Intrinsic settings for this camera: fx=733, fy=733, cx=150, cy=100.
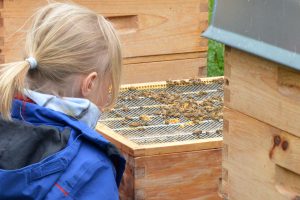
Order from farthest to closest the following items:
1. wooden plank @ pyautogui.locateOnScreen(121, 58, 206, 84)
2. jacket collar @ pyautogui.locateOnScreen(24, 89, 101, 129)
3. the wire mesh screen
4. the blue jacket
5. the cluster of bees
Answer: wooden plank @ pyautogui.locateOnScreen(121, 58, 206, 84) → the cluster of bees → the wire mesh screen → jacket collar @ pyautogui.locateOnScreen(24, 89, 101, 129) → the blue jacket

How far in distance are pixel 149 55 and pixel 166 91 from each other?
433mm

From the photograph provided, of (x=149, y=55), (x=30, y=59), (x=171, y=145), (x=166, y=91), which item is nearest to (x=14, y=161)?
(x=30, y=59)

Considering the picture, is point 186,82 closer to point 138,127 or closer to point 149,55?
point 149,55

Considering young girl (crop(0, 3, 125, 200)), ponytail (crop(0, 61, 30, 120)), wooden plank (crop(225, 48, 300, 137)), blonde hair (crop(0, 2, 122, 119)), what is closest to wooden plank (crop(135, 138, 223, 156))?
wooden plank (crop(225, 48, 300, 137))

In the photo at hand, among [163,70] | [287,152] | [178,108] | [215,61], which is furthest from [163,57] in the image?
[287,152]

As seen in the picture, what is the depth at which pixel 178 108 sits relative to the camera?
9.34 ft

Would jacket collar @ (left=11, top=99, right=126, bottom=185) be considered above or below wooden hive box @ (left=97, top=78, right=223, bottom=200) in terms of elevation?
above

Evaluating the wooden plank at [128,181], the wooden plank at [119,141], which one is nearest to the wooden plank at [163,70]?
the wooden plank at [119,141]

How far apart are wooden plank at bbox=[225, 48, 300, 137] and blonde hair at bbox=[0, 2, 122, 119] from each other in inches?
15.0

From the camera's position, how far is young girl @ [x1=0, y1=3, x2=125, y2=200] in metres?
1.67

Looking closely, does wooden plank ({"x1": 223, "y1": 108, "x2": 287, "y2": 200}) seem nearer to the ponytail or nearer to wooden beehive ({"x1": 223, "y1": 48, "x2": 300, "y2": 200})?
wooden beehive ({"x1": 223, "y1": 48, "x2": 300, "y2": 200})

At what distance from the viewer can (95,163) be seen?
67.2 inches

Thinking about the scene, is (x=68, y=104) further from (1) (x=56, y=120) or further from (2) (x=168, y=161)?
(2) (x=168, y=161)

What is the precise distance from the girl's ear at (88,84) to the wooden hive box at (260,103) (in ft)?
1.23
